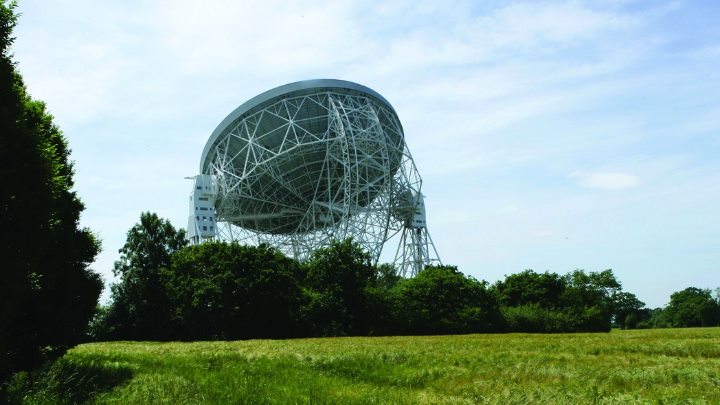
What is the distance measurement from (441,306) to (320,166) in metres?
15.9

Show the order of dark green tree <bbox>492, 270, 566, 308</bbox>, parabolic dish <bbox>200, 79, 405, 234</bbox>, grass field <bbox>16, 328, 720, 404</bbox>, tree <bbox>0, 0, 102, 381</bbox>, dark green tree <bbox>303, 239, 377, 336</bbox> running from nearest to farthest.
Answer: grass field <bbox>16, 328, 720, 404</bbox>
tree <bbox>0, 0, 102, 381</bbox>
dark green tree <bbox>303, 239, 377, 336</bbox>
parabolic dish <bbox>200, 79, 405, 234</bbox>
dark green tree <bbox>492, 270, 566, 308</bbox>

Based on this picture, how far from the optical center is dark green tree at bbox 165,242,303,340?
44281 mm

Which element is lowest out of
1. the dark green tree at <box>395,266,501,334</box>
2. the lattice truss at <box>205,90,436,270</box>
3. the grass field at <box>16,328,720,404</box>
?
the grass field at <box>16,328,720,404</box>

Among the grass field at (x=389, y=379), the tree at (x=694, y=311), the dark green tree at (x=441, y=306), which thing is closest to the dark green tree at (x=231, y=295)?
the dark green tree at (x=441, y=306)

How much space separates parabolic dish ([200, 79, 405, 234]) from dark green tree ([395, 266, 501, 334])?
27.8ft

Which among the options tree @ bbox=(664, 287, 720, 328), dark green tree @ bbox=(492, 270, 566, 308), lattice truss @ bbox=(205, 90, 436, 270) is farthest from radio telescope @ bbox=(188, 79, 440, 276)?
tree @ bbox=(664, 287, 720, 328)

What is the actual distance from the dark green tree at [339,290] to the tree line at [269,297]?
0.26ft

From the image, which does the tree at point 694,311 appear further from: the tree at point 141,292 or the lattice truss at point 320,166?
the tree at point 141,292

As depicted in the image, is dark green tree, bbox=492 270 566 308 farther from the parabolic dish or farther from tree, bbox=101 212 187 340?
tree, bbox=101 212 187 340

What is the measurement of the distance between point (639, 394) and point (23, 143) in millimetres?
11911

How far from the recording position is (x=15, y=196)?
11.3 metres

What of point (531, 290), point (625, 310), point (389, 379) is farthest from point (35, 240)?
point (625, 310)

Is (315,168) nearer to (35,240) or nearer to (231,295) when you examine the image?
(231,295)

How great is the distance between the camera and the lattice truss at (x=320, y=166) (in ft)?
166
